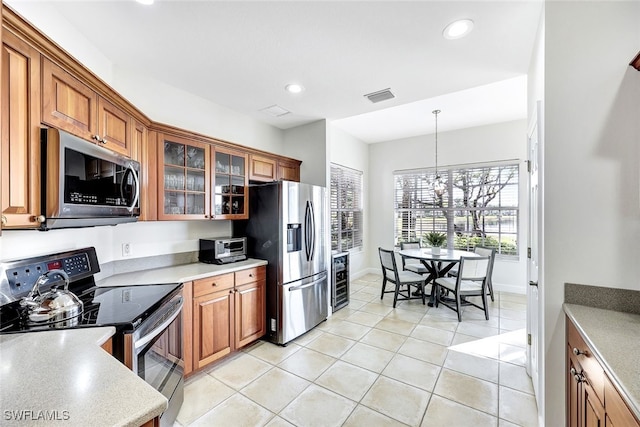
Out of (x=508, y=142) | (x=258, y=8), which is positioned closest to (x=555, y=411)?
(x=258, y=8)

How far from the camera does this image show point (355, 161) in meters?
5.59

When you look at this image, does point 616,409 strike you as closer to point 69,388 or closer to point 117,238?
point 69,388

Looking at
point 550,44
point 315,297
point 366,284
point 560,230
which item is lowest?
point 366,284

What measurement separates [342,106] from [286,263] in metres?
1.99

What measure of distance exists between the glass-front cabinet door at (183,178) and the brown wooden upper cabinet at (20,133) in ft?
3.75

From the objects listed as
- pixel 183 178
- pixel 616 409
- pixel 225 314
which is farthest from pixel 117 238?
pixel 616 409

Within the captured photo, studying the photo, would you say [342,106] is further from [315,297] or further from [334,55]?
[315,297]

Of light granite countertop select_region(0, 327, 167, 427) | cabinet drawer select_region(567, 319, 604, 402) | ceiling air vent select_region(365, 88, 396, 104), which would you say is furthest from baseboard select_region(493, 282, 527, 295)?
light granite countertop select_region(0, 327, 167, 427)

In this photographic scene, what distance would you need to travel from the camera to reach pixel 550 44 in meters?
1.59

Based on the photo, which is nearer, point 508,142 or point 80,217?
point 80,217

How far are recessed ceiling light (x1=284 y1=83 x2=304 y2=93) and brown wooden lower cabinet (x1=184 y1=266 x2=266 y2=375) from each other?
75.8 inches

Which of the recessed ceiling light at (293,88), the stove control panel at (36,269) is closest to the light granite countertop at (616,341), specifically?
the stove control panel at (36,269)

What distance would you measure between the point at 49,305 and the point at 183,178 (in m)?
1.46

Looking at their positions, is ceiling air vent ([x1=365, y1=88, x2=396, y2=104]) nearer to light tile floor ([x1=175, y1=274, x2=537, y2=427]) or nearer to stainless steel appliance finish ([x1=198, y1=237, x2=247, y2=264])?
stainless steel appliance finish ([x1=198, y1=237, x2=247, y2=264])
